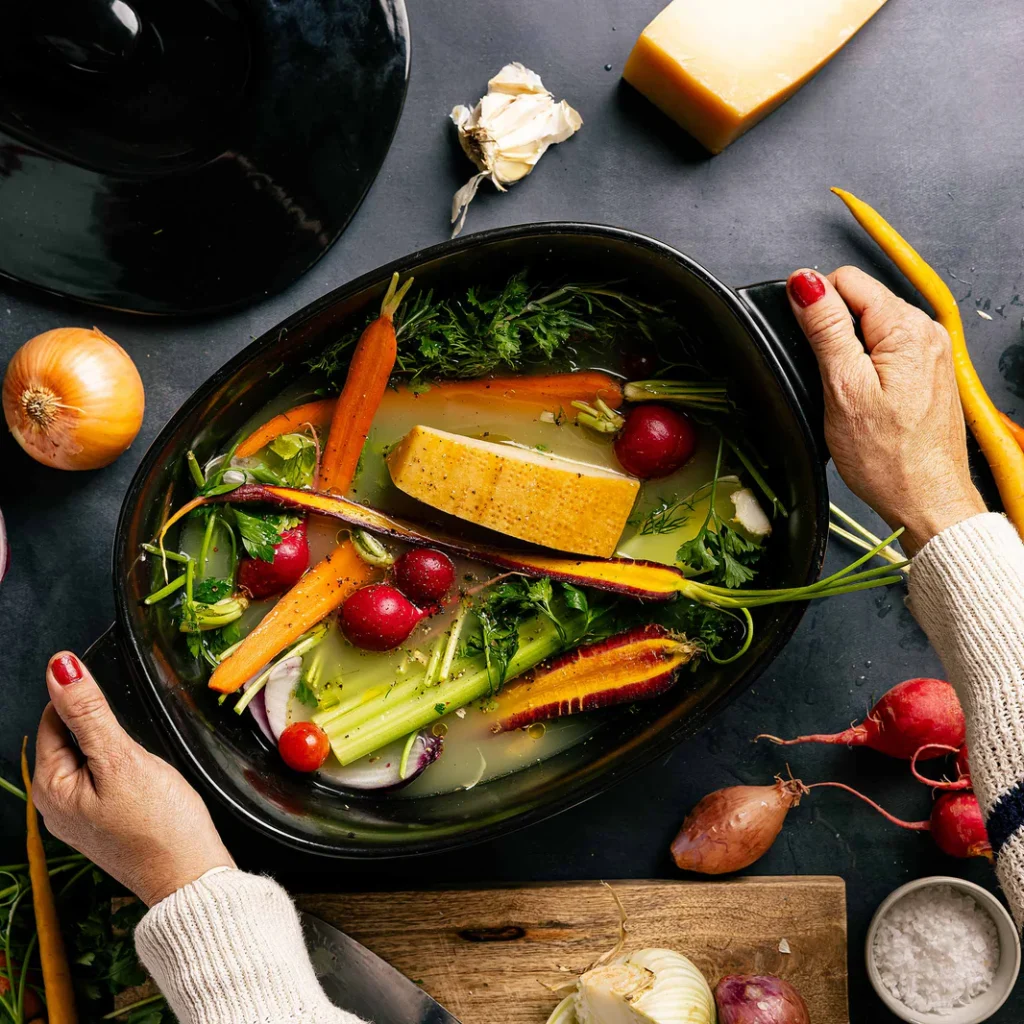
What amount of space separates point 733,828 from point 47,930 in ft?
4.74

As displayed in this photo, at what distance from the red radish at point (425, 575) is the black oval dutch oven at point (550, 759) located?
0.44 metres

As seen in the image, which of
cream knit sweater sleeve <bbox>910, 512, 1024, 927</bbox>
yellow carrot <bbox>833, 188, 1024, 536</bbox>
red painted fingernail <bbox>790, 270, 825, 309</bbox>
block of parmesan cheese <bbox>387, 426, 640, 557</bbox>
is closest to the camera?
cream knit sweater sleeve <bbox>910, 512, 1024, 927</bbox>

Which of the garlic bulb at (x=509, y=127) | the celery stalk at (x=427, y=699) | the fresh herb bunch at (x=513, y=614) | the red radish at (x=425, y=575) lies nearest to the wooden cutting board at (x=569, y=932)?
the celery stalk at (x=427, y=699)

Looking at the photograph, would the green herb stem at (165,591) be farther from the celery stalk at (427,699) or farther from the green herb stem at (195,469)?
the celery stalk at (427,699)

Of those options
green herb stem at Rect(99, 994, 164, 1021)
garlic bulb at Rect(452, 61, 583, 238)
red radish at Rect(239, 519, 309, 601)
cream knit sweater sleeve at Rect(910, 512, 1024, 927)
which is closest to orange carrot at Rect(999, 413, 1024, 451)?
cream knit sweater sleeve at Rect(910, 512, 1024, 927)

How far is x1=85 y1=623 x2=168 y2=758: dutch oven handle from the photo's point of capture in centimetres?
178

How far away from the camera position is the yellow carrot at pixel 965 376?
2090mm

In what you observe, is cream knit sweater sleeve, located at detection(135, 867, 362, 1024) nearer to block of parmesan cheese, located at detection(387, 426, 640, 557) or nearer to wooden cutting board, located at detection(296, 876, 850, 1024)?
wooden cutting board, located at detection(296, 876, 850, 1024)

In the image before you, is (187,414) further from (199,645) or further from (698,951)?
(698,951)

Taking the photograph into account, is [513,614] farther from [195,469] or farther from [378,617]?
[195,469]

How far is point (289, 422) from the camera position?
2.06 m

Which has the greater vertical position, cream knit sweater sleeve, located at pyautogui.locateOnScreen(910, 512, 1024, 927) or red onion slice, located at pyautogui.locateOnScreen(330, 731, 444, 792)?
cream knit sweater sleeve, located at pyautogui.locateOnScreen(910, 512, 1024, 927)

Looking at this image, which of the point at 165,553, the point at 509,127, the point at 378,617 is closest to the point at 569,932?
the point at 378,617

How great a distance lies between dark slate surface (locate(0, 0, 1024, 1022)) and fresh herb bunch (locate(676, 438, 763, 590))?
30 centimetres
